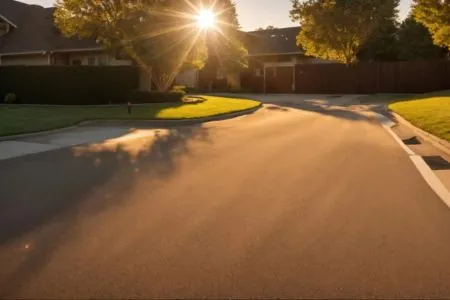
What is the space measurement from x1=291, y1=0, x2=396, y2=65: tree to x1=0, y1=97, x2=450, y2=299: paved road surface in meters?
29.7

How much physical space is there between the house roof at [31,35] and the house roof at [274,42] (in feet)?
63.8

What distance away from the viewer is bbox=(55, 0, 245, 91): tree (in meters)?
27.1

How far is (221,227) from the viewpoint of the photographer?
5672 mm

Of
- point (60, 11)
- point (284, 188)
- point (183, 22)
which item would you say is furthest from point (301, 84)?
point (284, 188)

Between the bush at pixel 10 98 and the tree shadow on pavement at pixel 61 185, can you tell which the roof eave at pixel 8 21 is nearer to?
the bush at pixel 10 98

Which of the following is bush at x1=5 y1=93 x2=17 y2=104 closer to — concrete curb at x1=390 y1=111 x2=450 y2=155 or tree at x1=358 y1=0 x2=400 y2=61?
concrete curb at x1=390 y1=111 x2=450 y2=155

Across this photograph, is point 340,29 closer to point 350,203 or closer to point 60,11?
point 60,11

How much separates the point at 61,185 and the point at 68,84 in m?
20.7

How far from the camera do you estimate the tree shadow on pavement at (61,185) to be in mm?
5141

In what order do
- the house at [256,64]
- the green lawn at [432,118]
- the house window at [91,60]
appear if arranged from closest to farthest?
the green lawn at [432,118], the house window at [91,60], the house at [256,64]

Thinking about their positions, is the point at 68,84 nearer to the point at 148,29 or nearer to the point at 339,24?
the point at 148,29

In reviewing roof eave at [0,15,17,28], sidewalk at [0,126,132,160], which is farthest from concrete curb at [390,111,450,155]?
roof eave at [0,15,17,28]

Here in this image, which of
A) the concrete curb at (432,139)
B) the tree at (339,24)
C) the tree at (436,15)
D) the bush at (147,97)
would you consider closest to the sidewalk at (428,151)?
the concrete curb at (432,139)

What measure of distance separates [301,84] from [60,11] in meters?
20.2
